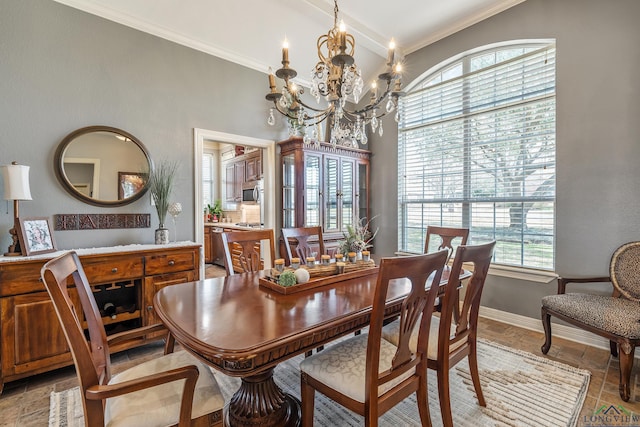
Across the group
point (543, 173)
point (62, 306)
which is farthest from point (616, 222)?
point (62, 306)

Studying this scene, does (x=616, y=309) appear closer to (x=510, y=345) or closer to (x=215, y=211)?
(x=510, y=345)

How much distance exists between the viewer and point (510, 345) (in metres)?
2.74

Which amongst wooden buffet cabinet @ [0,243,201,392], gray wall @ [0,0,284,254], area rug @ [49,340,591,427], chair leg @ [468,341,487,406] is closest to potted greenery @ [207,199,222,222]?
gray wall @ [0,0,284,254]

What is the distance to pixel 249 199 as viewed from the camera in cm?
612

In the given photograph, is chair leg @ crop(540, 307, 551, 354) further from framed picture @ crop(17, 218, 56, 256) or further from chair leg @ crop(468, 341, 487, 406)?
framed picture @ crop(17, 218, 56, 256)

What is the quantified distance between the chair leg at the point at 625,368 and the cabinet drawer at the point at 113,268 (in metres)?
3.64

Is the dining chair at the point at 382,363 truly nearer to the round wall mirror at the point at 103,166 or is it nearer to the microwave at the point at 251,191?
the round wall mirror at the point at 103,166

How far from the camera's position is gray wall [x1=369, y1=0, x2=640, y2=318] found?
2525 mm

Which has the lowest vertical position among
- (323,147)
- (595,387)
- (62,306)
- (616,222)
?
(595,387)

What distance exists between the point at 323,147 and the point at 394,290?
274 centimetres

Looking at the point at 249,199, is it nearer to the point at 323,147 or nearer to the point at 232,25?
the point at 323,147

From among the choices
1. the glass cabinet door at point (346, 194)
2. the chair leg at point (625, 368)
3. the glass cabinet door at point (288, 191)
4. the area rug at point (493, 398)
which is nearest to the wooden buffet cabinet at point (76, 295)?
the area rug at point (493, 398)

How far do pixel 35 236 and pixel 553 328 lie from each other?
15.3 feet

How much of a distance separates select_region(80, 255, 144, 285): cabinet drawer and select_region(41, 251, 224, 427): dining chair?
1.24 metres
